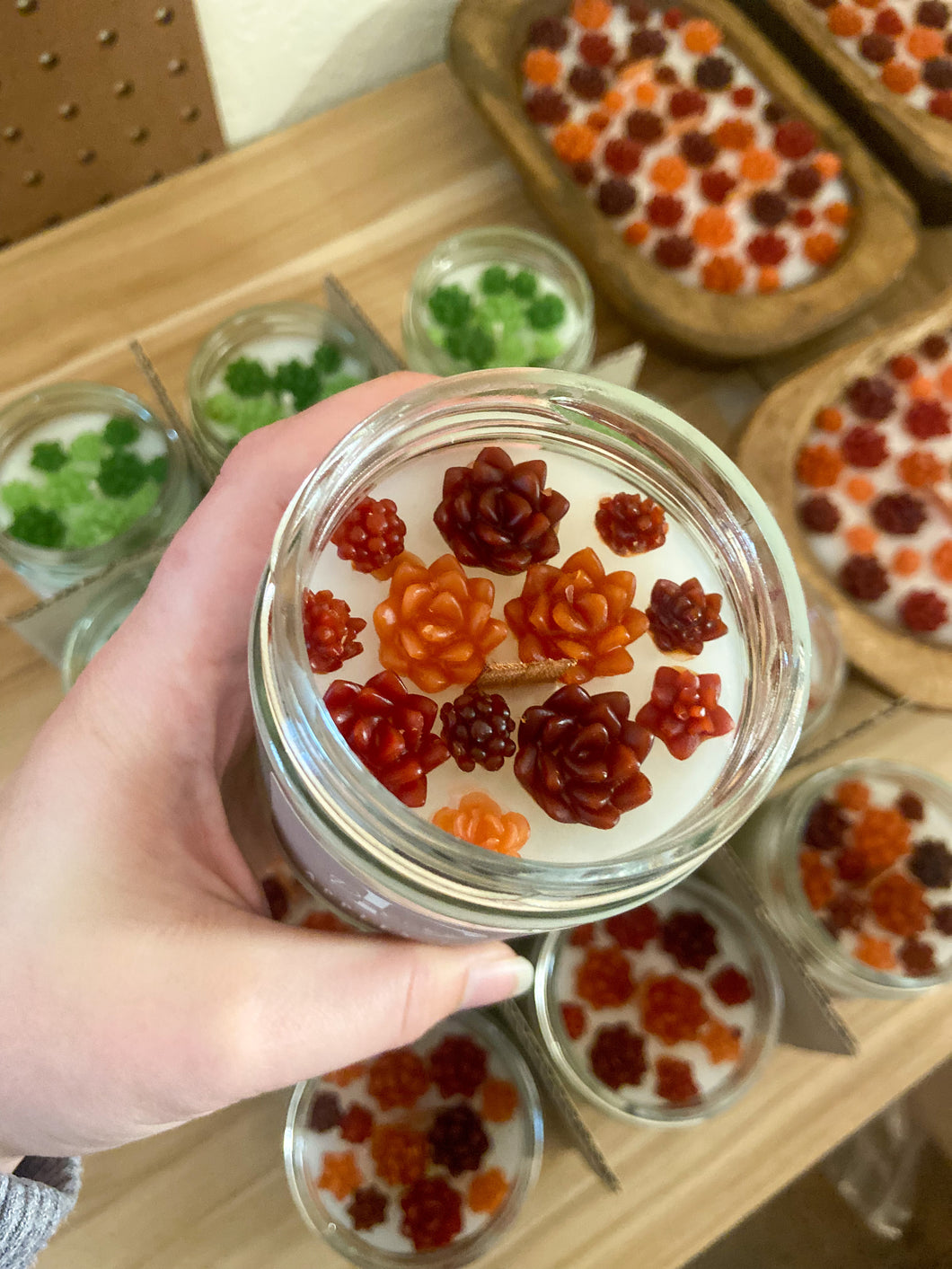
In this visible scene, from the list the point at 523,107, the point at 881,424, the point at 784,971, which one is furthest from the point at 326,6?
the point at 784,971

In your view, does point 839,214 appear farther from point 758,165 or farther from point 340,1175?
point 340,1175

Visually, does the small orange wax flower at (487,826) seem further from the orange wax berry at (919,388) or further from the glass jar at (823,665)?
the orange wax berry at (919,388)

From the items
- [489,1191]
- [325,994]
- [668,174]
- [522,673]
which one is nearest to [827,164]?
[668,174]

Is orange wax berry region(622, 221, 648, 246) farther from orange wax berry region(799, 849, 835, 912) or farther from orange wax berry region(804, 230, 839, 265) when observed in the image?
orange wax berry region(799, 849, 835, 912)

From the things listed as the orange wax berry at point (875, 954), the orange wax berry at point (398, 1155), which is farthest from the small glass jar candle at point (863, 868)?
the orange wax berry at point (398, 1155)

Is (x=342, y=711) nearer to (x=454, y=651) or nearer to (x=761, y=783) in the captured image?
(x=454, y=651)

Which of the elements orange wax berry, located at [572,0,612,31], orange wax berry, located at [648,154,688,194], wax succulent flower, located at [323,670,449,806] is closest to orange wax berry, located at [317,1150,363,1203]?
wax succulent flower, located at [323,670,449,806]

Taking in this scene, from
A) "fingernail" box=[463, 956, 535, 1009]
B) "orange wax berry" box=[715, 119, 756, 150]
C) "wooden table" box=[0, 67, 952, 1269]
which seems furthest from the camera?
"orange wax berry" box=[715, 119, 756, 150]
